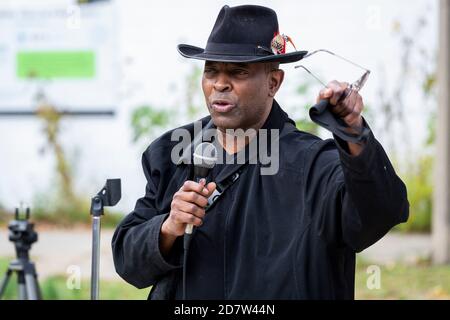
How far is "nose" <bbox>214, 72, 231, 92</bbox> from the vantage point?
3043mm

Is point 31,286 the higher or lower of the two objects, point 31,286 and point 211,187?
the lower

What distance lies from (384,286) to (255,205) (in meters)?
4.25

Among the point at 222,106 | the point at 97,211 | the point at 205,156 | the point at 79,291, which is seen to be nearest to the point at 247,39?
the point at 222,106

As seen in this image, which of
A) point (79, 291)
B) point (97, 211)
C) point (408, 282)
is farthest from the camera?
point (408, 282)

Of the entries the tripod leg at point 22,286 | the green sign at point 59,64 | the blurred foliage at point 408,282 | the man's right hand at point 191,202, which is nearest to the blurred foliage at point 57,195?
the green sign at point 59,64

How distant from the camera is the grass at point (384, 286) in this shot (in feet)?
21.6

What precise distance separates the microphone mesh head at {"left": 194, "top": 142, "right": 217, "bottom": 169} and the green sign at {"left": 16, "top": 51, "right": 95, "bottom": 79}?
6.08m

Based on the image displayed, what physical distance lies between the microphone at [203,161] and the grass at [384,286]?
3537 mm

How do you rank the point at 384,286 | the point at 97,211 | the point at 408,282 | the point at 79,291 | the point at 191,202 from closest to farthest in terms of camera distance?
the point at 191,202, the point at 97,211, the point at 79,291, the point at 384,286, the point at 408,282

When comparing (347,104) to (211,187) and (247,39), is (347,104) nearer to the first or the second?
(211,187)

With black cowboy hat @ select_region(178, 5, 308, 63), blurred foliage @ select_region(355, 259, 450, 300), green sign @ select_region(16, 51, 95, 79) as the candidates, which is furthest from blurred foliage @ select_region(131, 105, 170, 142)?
black cowboy hat @ select_region(178, 5, 308, 63)

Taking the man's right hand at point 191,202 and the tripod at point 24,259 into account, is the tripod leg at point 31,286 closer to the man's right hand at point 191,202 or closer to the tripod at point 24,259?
the tripod at point 24,259

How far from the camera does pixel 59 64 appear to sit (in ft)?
29.4
